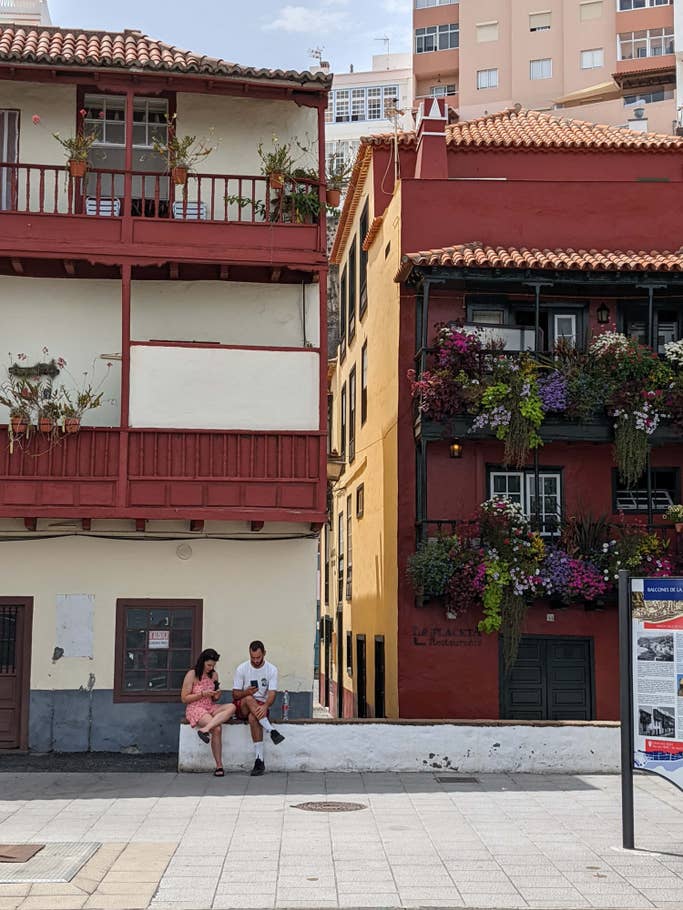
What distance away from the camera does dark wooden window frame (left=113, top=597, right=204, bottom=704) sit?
17.2 m

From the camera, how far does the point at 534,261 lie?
1944 cm

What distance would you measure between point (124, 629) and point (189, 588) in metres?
1.12

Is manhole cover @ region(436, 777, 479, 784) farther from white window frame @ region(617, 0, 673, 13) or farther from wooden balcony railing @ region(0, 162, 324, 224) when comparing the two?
white window frame @ region(617, 0, 673, 13)

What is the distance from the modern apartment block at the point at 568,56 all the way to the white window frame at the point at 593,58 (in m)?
0.05

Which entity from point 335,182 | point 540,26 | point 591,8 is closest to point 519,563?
point 335,182

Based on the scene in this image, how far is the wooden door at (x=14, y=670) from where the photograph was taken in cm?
1708

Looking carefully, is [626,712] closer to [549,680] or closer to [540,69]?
[549,680]

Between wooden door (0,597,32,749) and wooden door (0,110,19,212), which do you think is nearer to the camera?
wooden door (0,597,32,749)

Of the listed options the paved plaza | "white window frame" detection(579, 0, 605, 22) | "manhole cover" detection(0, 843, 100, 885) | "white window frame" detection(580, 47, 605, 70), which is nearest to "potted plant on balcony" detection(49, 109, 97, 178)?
the paved plaza

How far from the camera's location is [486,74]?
62156 mm

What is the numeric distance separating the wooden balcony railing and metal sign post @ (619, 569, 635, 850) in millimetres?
9633

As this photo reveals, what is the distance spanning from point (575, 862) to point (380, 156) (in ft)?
56.5

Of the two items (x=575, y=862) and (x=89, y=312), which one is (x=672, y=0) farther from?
(x=575, y=862)

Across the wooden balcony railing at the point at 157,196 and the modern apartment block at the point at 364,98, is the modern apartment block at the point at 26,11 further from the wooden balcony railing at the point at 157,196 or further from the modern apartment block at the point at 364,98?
the modern apartment block at the point at 364,98
